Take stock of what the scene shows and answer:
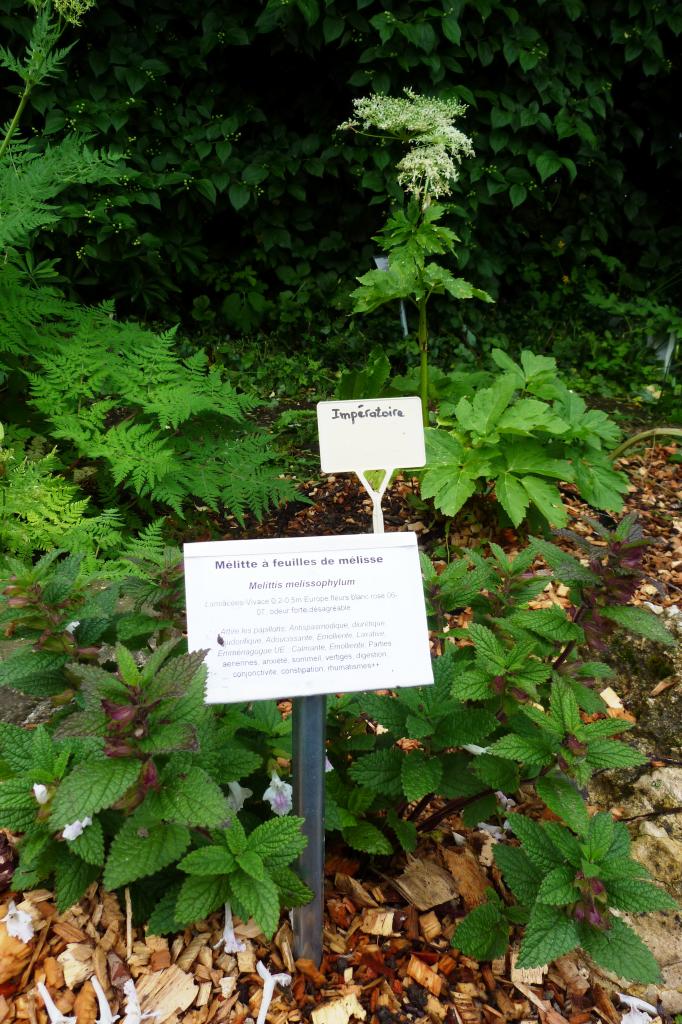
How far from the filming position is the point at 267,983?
1314 mm

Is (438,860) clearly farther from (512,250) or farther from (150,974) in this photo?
(512,250)

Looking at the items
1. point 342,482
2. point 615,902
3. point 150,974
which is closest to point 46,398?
point 342,482

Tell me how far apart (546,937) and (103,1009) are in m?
0.75

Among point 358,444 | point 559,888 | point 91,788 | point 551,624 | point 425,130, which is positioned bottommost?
point 559,888

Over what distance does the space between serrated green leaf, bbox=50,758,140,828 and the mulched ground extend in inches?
20.0

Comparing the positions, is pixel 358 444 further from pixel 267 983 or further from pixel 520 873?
pixel 267 983

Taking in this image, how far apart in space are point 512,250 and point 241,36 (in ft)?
8.06

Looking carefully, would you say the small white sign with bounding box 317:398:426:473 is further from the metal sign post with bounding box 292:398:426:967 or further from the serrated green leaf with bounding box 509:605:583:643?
the serrated green leaf with bounding box 509:605:583:643

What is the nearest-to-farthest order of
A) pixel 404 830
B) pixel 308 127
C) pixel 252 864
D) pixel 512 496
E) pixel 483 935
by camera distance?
pixel 252 864 < pixel 483 935 < pixel 404 830 < pixel 512 496 < pixel 308 127

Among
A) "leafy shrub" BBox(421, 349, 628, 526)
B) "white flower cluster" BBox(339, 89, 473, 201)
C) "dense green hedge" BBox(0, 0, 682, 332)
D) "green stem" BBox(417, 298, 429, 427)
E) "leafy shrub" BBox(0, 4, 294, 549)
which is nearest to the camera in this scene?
"leafy shrub" BBox(0, 4, 294, 549)

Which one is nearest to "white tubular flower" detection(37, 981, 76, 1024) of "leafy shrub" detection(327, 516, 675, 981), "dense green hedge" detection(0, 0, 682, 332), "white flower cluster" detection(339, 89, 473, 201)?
"leafy shrub" detection(327, 516, 675, 981)

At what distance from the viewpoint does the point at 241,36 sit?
449cm

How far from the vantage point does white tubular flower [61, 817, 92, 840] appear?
1.13 m

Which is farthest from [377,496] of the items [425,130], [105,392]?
[425,130]
